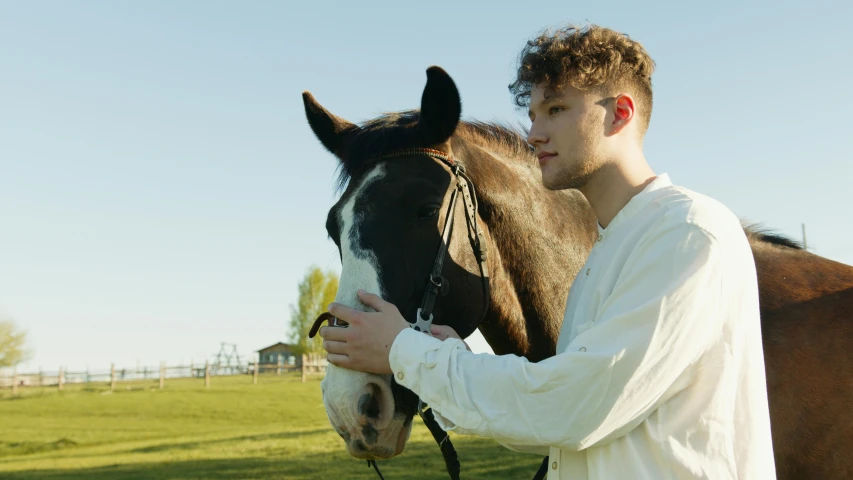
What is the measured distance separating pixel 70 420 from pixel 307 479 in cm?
1718

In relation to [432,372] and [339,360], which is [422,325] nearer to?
[339,360]

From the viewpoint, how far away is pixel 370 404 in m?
2.05

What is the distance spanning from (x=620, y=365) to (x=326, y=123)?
1922 mm

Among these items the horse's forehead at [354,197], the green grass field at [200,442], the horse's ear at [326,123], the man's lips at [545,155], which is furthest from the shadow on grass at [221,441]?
the man's lips at [545,155]

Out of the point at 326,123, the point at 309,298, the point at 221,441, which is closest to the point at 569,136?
the point at 326,123

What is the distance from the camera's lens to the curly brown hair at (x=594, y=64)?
1.88 metres

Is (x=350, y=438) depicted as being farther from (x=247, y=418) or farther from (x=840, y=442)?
(x=247, y=418)

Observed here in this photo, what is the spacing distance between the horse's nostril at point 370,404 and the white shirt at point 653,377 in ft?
1.43

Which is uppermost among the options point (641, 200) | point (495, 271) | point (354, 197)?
point (354, 197)

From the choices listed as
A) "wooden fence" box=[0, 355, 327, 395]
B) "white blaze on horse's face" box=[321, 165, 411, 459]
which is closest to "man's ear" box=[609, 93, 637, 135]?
"white blaze on horse's face" box=[321, 165, 411, 459]

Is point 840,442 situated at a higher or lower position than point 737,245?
lower

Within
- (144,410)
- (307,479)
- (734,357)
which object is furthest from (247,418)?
(734,357)

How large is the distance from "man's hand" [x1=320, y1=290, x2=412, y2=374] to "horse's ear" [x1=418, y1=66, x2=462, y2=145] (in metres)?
0.90

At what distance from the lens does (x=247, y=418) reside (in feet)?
75.6
